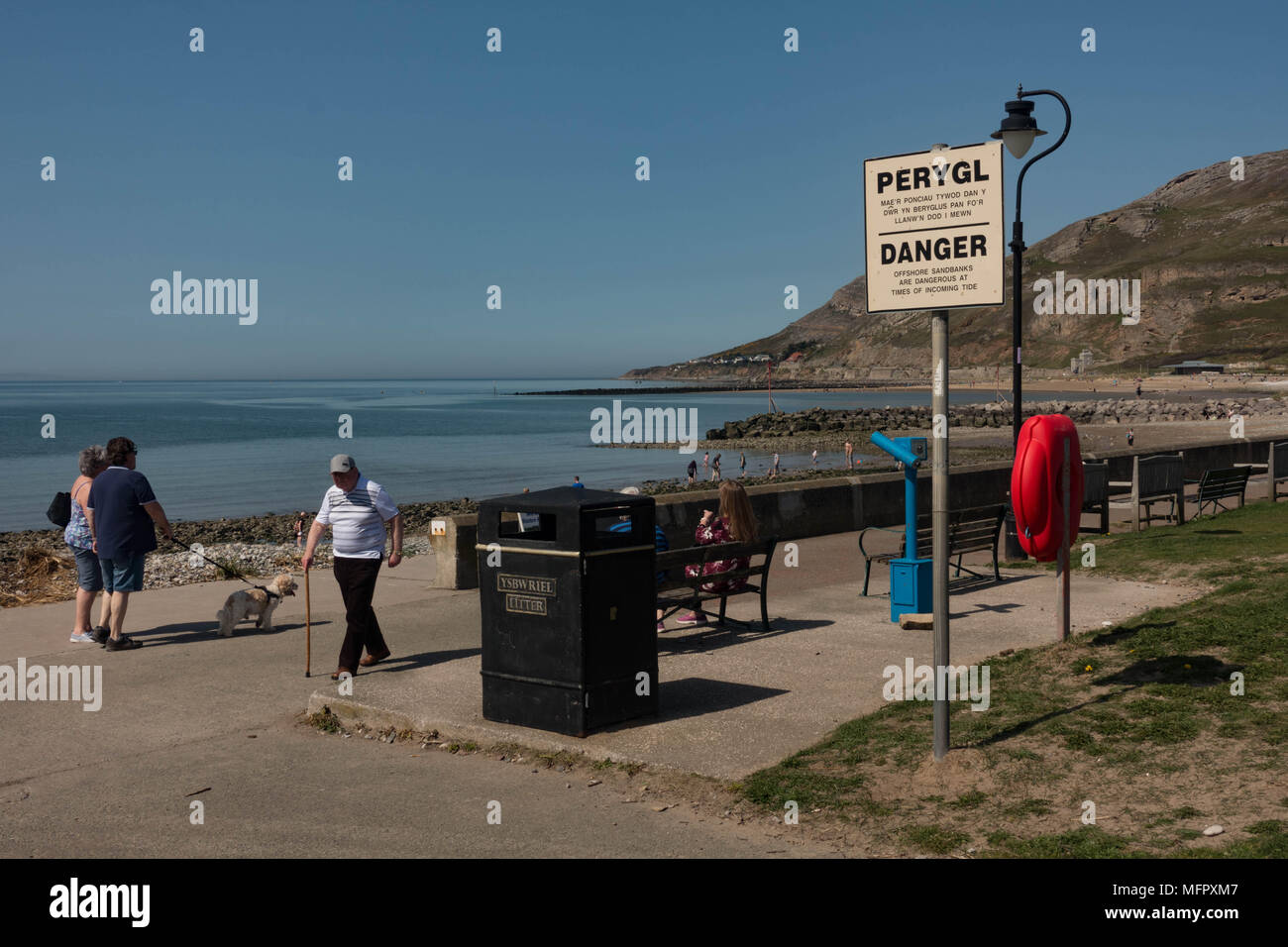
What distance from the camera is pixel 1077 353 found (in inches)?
6944

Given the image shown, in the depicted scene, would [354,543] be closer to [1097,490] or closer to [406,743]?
[406,743]

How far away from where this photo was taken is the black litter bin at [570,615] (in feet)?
21.5

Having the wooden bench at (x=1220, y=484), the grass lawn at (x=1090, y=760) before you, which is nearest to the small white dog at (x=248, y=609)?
the grass lawn at (x=1090, y=760)

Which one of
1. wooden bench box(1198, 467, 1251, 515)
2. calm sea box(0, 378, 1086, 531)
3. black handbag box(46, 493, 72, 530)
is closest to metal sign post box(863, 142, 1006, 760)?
black handbag box(46, 493, 72, 530)

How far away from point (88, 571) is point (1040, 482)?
8.07 metres

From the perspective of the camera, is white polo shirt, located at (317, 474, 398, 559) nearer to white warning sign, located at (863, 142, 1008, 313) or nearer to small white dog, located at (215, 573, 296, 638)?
small white dog, located at (215, 573, 296, 638)

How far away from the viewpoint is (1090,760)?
5.73 metres

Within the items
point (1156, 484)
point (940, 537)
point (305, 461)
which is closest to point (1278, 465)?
point (1156, 484)
